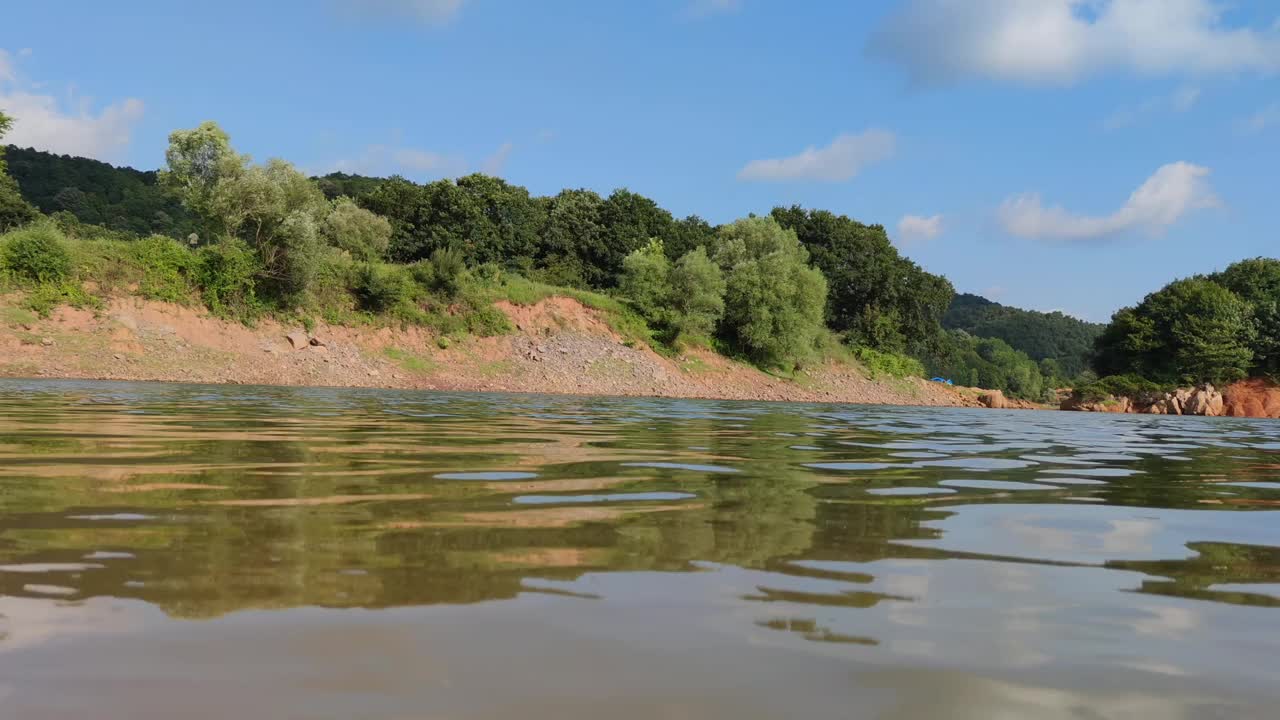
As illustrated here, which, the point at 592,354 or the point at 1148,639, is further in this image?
the point at 592,354

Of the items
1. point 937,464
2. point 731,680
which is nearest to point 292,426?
point 937,464

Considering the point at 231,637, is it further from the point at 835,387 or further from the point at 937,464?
the point at 835,387

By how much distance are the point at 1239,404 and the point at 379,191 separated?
6405cm

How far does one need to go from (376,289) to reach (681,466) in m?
35.2

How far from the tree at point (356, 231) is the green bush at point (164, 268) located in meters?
16.4

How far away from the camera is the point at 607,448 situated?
25.0ft

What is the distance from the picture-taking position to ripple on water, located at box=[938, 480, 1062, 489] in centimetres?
554

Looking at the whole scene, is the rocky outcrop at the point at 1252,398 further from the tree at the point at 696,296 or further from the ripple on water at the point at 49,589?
the ripple on water at the point at 49,589

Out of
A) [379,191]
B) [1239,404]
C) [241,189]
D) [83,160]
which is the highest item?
[83,160]

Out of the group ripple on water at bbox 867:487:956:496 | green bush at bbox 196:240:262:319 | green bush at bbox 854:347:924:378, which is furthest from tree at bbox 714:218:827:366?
ripple on water at bbox 867:487:956:496

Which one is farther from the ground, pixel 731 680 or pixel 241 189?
pixel 241 189

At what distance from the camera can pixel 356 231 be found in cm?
5522

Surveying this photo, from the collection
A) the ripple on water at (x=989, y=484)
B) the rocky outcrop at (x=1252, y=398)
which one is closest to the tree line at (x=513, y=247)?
the rocky outcrop at (x=1252, y=398)

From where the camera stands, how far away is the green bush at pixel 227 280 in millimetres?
34469
